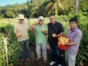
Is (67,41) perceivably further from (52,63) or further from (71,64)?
(52,63)

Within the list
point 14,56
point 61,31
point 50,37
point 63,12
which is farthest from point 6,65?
point 63,12

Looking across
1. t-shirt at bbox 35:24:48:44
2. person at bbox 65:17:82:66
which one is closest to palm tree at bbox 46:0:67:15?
t-shirt at bbox 35:24:48:44

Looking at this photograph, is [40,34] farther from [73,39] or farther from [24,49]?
[73,39]

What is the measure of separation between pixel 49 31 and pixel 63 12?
38.2 m

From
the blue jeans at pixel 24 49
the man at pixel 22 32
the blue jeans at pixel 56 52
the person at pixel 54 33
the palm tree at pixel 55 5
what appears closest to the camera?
the person at pixel 54 33

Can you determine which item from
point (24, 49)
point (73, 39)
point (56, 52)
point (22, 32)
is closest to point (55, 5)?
point (24, 49)

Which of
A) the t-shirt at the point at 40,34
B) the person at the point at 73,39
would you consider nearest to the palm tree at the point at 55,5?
the t-shirt at the point at 40,34

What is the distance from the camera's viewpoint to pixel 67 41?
4750 millimetres

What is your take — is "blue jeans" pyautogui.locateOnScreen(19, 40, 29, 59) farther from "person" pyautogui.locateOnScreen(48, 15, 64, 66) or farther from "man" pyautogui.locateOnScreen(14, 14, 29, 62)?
"person" pyautogui.locateOnScreen(48, 15, 64, 66)

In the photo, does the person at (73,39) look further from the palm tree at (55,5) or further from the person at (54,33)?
the palm tree at (55,5)

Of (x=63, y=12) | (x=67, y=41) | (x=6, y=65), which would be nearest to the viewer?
(x=67, y=41)

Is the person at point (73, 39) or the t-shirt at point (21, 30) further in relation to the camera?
the t-shirt at point (21, 30)

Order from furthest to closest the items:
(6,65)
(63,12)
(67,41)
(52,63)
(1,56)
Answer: (63,12) → (52,63) → (6,65) → (1,56) → (67,41)

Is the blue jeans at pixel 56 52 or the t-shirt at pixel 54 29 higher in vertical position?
the t-shirt at pixel 54 29
